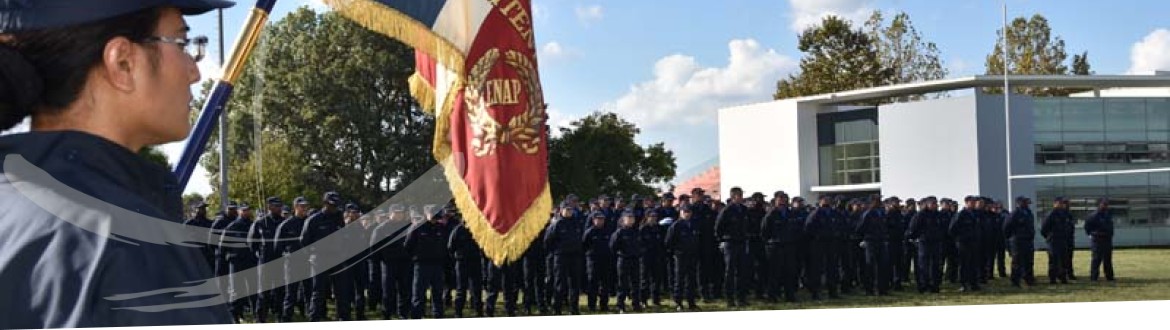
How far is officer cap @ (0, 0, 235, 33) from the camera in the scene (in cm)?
90

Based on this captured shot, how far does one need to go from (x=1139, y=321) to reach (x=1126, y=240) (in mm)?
9388

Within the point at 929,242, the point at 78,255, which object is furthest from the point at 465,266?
the point at 78,255

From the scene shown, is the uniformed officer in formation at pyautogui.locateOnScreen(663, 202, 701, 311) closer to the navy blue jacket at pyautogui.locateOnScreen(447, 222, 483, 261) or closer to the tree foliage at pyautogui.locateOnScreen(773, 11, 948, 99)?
the navy blue jacket at pyautogui.locateOnScreen(447, 222, 483, 261)

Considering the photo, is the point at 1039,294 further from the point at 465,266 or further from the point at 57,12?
the point at 57,12

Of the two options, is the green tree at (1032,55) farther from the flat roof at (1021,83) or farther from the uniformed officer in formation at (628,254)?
the uniformed officer in formation at (628,254)

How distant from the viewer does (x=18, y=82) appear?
35.0 inches

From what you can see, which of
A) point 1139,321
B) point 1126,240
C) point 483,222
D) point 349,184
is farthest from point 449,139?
point 1126,240

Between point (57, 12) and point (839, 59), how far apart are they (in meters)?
15.8

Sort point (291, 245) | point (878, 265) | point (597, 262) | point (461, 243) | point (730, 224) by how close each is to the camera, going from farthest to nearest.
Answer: point (878, 265) → point (730, 224) → point (597, 262) → point (461, 243) → point (291, 245)

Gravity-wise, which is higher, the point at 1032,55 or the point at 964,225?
the point at 1032,55

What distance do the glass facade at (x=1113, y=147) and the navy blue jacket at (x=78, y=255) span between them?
12327mm

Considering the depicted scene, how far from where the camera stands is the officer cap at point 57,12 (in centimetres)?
90

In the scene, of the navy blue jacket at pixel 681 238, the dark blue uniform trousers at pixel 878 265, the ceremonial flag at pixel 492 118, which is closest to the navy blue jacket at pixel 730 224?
the navy blue jacket at pixel 681 238

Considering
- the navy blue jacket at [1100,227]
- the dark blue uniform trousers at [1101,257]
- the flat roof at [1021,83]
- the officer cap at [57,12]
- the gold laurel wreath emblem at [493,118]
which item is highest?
the flat roof at [1021,83]
